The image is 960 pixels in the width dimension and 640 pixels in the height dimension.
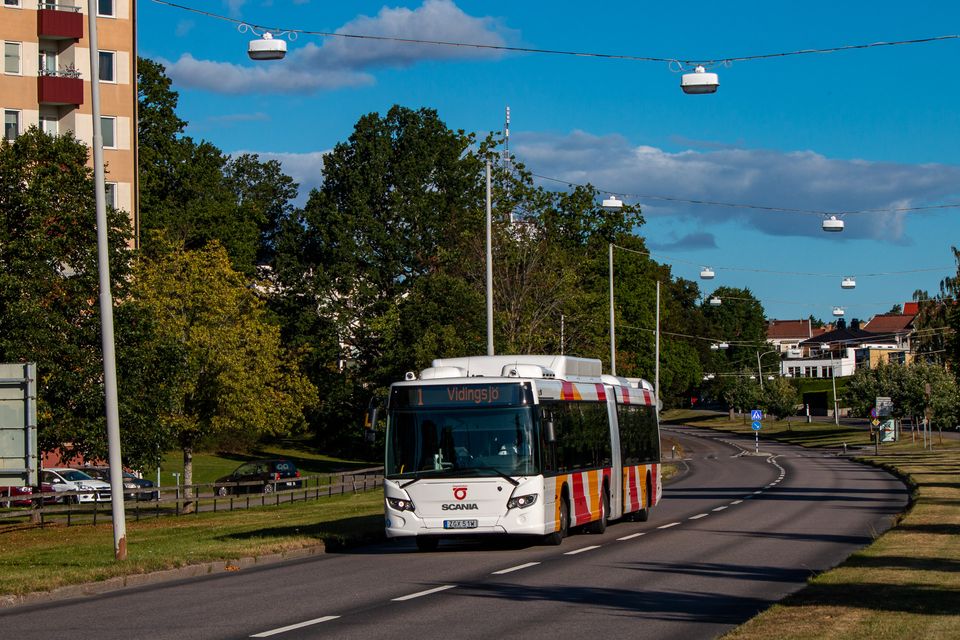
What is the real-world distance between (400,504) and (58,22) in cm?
4266

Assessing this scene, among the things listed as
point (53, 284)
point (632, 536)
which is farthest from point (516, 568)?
point (53, 284)

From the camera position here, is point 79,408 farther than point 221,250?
No

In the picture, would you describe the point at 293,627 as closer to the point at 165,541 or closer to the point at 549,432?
the point at 549,432

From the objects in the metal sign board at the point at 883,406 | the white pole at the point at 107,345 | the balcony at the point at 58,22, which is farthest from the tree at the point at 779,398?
the white pole at the point at 107,345

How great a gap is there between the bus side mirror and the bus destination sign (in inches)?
28.8

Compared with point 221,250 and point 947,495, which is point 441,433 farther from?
point 221,250

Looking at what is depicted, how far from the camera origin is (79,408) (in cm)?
3938

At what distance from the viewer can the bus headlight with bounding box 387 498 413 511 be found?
2139 cm

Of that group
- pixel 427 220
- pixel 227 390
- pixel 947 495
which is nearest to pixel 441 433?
pixel 947 495

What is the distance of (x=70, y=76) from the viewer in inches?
2303

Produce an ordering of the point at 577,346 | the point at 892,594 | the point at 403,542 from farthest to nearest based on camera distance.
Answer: the point at 577,346, the point at 403,542, the point at 892,594

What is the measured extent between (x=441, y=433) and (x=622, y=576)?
5.30m

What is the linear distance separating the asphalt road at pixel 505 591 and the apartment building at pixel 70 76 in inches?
1525

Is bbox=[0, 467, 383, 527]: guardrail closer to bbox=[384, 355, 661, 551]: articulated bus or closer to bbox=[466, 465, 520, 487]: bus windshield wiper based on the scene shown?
bbox=[384, 355, 661, 551]: articulated bus
